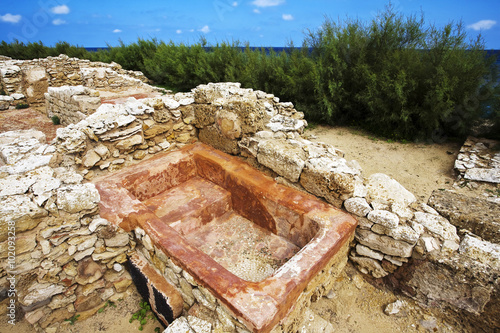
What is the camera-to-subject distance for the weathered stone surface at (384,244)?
7.37ft

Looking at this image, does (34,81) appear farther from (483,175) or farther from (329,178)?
(483,175)

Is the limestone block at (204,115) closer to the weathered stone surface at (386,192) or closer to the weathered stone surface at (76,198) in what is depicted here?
the weathered stone surface at (76,198)

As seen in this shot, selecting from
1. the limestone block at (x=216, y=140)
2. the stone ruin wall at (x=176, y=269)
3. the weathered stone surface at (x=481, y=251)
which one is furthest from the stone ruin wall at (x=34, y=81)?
the weathered stone surface at (x=481, y=251)

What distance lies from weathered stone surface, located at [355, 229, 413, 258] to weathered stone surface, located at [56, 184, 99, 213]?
2510 millimetres

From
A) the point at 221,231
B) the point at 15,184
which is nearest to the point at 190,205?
the point at 221,231

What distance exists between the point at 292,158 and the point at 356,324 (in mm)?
1604

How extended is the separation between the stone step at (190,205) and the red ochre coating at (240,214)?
0.05ft

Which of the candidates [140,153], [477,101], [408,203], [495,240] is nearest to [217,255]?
[140,153]

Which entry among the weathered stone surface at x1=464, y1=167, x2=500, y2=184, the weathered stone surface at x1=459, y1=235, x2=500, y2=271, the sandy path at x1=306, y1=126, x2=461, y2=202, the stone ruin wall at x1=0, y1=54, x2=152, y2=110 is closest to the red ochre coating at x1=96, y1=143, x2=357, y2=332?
the weathered stone surface at x1=459, y1=235, x2=500, y2=271

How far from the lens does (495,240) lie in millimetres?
2174

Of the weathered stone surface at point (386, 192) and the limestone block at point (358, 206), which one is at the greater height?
the weathered stone surface at point (386, 192)

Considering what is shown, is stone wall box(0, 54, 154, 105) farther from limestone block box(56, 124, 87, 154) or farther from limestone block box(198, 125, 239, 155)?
limestone block box(56, 124, 87, 154)

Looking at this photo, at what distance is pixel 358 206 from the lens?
2.41 meters

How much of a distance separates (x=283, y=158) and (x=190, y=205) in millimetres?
1175
